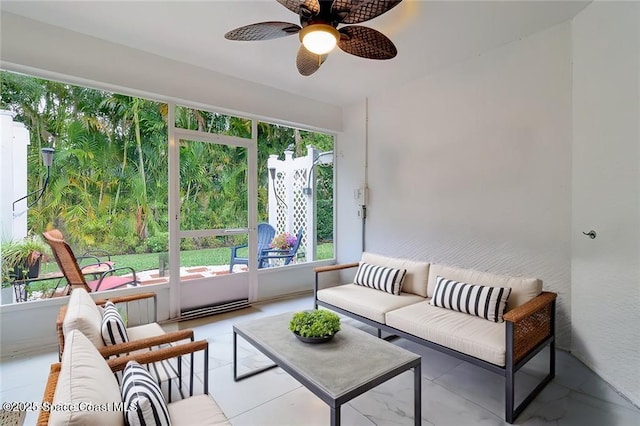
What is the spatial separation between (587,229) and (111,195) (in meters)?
4.58

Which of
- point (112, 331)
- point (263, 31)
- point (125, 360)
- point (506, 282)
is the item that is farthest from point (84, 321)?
point (506, 282)

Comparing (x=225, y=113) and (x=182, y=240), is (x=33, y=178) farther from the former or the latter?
(x=225, y=113)

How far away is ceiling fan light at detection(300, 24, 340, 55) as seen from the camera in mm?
1912

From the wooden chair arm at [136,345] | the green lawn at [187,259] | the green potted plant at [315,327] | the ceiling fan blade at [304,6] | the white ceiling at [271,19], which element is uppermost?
the white ceiling at [271,19]

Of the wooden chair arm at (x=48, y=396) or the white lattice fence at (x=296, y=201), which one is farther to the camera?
the white lattice fence at (x=296, y=201)

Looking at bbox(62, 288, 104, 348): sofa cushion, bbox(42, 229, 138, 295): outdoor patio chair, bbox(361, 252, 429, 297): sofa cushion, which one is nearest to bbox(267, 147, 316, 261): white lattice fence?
bbox(361, 252, 429, 297): sofa cushion

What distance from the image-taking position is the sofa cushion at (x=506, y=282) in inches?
93.8

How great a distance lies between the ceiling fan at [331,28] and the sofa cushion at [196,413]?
2069mm

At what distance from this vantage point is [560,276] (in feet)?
8.98

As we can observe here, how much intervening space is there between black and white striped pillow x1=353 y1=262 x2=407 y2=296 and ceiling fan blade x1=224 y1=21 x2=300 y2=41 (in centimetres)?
232

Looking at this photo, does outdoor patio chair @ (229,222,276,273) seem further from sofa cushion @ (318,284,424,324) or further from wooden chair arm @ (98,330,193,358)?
wooden chair arm @ (98,330,193,358)

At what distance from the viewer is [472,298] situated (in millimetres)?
2506

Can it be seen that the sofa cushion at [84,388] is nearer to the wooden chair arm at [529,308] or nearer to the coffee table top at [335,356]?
the coffee table top at [335,356]

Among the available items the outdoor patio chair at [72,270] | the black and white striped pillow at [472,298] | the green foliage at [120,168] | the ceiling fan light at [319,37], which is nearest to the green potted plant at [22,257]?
the green foliage at [120,168]
